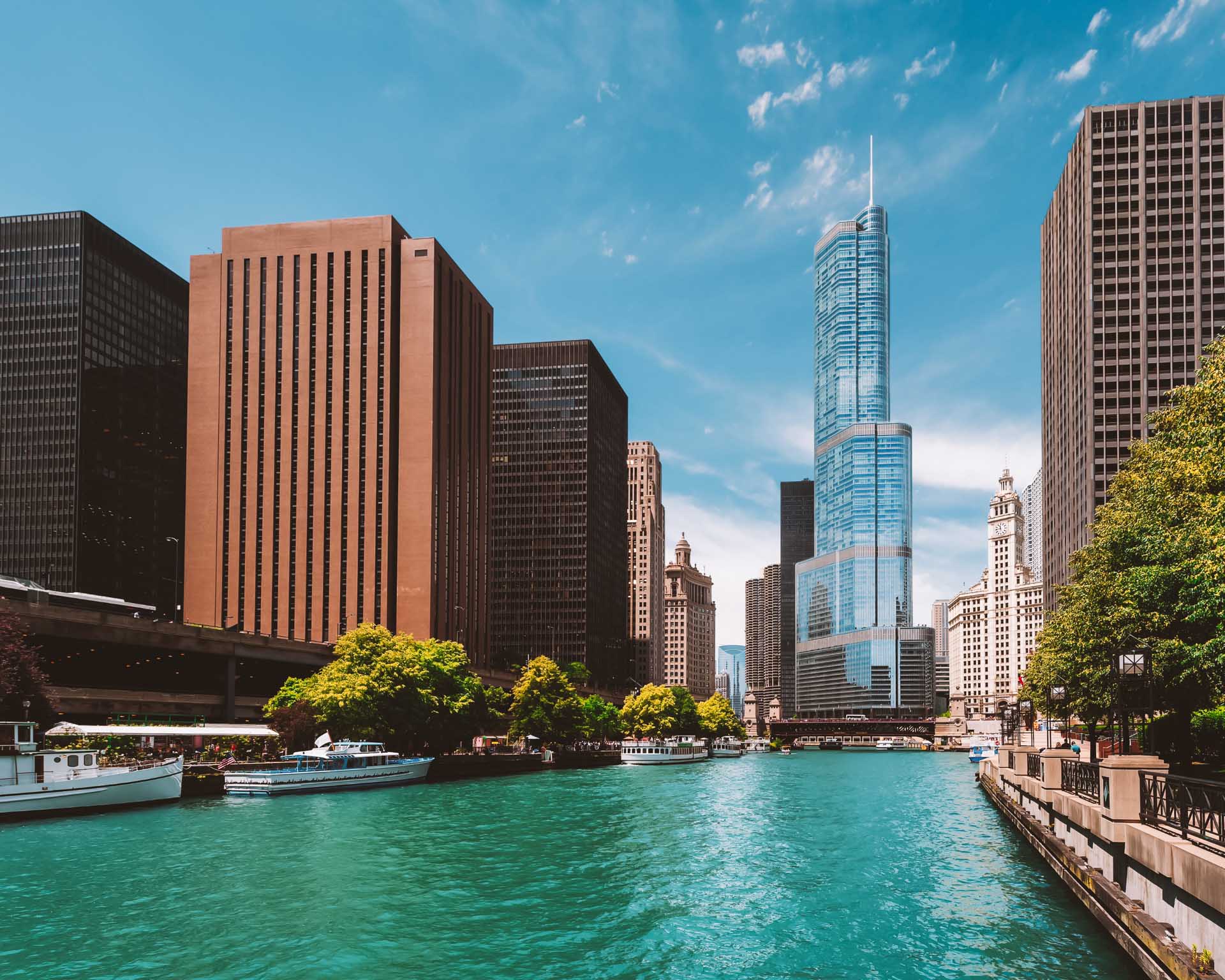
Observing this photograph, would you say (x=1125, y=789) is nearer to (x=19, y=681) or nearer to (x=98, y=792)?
(x=98, y=792)

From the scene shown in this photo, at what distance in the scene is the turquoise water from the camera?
32.1m

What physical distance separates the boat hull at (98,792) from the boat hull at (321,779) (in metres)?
6.07

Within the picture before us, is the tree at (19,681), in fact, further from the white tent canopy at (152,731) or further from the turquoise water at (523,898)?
the turquoise water at (523,898)

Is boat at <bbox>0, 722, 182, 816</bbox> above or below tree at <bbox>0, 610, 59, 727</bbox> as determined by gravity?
below

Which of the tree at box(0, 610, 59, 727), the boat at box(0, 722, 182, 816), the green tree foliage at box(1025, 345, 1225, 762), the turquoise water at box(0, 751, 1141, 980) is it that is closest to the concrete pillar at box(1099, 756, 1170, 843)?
the turquoise water at box(0, 751, 1141, 980)

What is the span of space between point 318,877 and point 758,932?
19299 mm

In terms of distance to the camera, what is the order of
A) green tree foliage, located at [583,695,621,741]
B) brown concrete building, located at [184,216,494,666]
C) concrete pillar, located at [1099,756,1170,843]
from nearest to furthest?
concrete pillar, located at [1099,756,1170,843], green tree foliage, located at [583,695,621,741], brown concrete building, located at [184,216,494,666]

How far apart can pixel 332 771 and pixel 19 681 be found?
2679cm

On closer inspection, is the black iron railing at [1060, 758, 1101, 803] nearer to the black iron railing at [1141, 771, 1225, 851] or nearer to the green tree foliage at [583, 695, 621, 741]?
the black iron railing at [1141, 771, 1225, 851]

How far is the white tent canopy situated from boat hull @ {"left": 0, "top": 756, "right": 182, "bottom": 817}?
22.0 feet

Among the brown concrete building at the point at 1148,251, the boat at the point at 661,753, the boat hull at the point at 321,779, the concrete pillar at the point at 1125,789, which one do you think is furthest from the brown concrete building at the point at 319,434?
the concrete pillar at the point at 1125,789

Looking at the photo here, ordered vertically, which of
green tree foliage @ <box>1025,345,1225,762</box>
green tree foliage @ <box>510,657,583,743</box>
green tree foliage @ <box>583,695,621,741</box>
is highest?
green tree foliage @ <box>1025,345,1225,762</box>

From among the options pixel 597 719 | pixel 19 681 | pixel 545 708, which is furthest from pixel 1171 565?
pixel 597 719

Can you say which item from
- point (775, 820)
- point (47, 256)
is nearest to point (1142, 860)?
point (775, 820)
